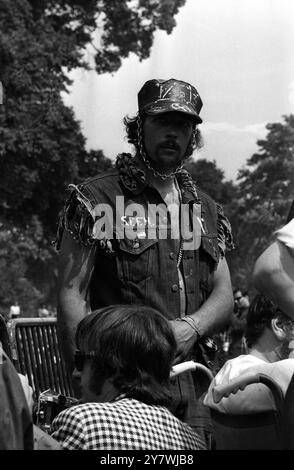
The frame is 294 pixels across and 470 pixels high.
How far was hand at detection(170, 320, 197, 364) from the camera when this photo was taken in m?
3.77

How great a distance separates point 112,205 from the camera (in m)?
4.02

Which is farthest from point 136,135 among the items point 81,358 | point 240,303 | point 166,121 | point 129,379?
point 240,303

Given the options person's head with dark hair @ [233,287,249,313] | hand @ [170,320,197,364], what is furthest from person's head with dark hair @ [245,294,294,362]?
person's head with dark hair @ [233,287,249,313]

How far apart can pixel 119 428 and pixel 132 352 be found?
0.25 meters

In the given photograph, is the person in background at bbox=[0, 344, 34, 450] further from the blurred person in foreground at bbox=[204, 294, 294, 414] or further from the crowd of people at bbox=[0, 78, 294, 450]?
the crowd of people at bbox=[0, 78, 294, 450]

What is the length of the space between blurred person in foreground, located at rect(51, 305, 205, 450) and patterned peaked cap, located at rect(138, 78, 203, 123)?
3.88 feet

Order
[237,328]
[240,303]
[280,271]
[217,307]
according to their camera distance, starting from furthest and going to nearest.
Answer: [240,303] → [237,328] → [217,307] → [280,271]

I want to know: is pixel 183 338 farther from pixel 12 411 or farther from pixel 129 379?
Result: pixel 12 411

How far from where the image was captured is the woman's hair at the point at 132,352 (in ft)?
9.84

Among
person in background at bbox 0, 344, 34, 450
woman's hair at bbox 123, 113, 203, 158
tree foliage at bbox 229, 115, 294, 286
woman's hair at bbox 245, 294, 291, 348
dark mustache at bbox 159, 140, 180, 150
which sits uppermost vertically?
tree foliage at bbox 229, 115, 294, 286

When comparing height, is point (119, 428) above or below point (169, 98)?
below

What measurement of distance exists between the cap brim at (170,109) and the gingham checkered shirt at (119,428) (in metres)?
1.42

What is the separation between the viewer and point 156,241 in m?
4.01

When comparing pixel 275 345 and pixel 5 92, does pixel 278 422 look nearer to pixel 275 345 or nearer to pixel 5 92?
pixel 275 345
